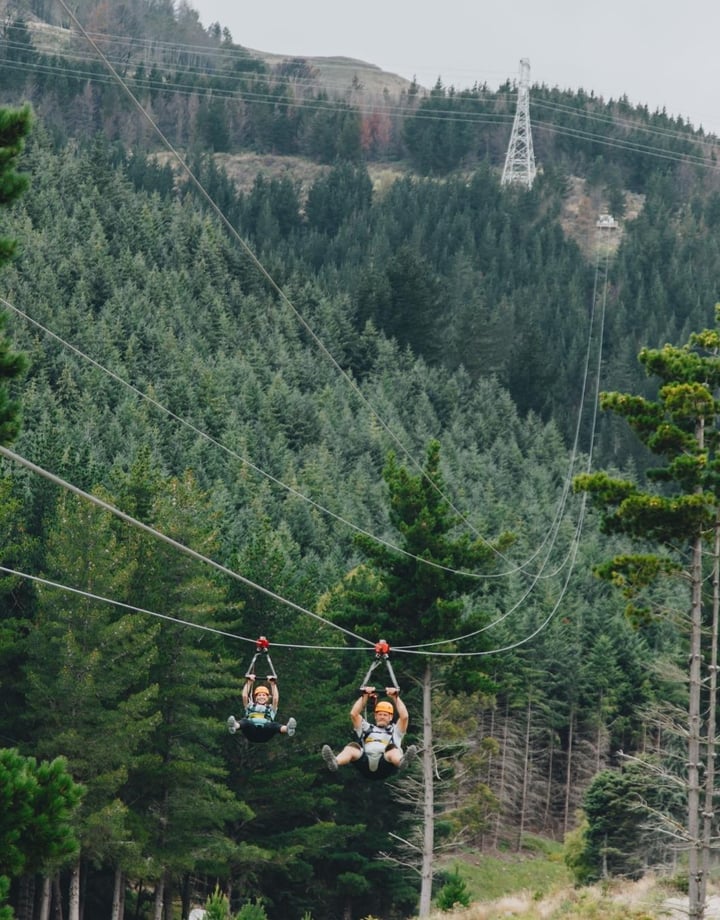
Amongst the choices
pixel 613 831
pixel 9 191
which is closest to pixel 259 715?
pixel 9 191

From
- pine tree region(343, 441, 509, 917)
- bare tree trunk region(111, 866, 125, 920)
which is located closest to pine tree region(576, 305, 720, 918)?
pine tree region(343, 441, 509, 917)

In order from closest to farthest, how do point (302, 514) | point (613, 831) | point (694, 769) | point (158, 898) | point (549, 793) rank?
1. point (694, 769)
2. point (158, 898)
3. point (613, 831)
4. point (549, 793)
5. point (302, 514)

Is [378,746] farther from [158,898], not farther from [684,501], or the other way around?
[158,898]

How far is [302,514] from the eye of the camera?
273 feet

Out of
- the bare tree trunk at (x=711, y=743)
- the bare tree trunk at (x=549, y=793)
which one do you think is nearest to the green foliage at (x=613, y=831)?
the bare tree trunk at (x=711, y=743)

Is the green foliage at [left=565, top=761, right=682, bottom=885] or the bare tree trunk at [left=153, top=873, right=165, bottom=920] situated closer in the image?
the bare tree trunk at [left=153, top=873, right=165, bottom=920]

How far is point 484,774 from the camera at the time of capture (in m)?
72.7

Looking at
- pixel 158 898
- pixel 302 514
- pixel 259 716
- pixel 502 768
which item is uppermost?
pixel 259 716

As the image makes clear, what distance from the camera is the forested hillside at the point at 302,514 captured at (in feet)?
148

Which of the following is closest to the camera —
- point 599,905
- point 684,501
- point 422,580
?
point 684,501

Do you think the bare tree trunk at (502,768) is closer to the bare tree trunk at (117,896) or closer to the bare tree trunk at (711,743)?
the bare tree trunk at (117,896)

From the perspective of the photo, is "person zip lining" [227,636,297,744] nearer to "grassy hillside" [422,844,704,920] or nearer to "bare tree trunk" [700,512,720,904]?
"bare tree trunk" [700,512,720,904]

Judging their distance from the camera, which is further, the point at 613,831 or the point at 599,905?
the point at 613,831

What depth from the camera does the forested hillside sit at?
1770 inches
